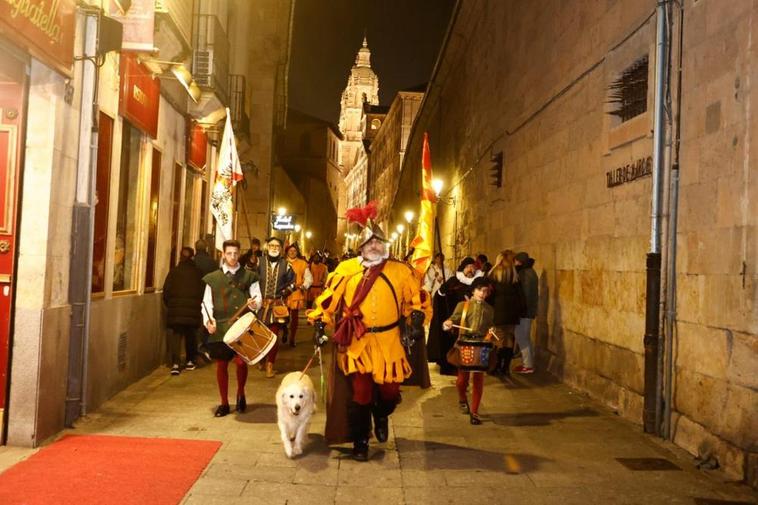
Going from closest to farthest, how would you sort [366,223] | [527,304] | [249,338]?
[366,223] → [249,338] → [527,304]

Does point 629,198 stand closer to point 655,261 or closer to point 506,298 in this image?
point 655,261

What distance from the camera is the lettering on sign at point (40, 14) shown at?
5.64 metres

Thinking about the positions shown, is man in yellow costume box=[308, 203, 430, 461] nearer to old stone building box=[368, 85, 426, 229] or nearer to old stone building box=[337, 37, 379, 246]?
old stone building box=[368, 85, 426, 229]

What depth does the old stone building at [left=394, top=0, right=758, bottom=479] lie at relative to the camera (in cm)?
603

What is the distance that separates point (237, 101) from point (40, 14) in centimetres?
1288

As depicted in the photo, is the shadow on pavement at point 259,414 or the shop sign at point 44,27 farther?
the shadow on pavement at point 259,414

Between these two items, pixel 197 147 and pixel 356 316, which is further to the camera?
pixel 197 147

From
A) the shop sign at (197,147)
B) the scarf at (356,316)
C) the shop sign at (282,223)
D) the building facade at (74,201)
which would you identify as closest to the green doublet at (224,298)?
the building facade at (74,201)

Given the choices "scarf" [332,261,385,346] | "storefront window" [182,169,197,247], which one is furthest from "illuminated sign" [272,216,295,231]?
"scarf" [332,261,385,346]

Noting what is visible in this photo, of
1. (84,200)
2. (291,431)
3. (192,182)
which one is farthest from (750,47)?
(192,182)

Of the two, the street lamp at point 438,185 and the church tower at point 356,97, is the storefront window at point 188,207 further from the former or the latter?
the church tower at point 356,97

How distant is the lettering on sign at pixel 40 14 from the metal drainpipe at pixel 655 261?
227 inches

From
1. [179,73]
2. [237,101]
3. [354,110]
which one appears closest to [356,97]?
[354,110]

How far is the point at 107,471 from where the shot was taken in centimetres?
579
